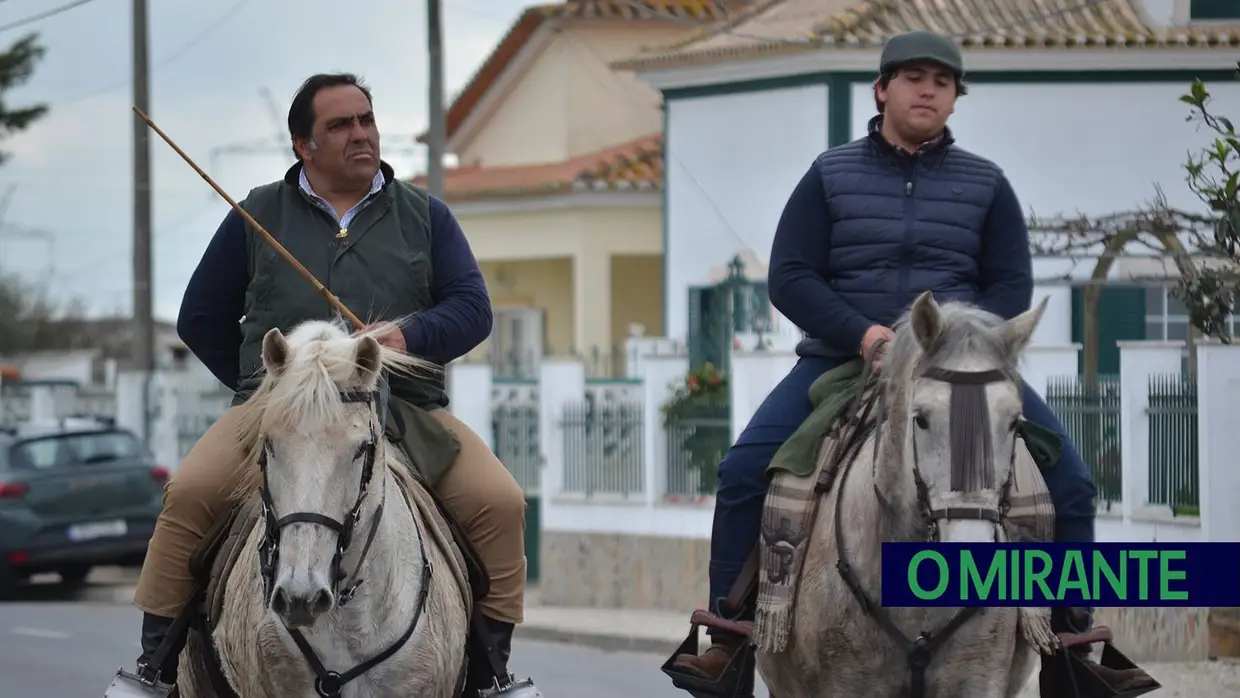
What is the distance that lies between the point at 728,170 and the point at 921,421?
713 inches

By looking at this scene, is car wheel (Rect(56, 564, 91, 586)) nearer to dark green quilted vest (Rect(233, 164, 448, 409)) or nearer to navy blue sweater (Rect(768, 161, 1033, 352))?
dark green quilted vest (Rect(233, 164, 448, 409))

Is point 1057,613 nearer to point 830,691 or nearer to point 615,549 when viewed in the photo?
point 830,691

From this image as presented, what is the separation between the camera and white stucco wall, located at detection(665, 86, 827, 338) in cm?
2264

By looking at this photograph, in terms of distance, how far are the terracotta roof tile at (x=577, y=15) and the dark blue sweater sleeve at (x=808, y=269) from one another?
77.0 ft

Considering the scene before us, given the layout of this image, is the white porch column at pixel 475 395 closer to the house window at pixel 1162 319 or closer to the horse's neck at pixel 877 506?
the house window at pixel 1162 319

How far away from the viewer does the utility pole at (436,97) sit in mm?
20500

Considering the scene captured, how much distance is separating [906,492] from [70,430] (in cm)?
→ 1659

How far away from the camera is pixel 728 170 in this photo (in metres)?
23.6

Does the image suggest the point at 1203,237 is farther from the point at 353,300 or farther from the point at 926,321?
the point at 353,300

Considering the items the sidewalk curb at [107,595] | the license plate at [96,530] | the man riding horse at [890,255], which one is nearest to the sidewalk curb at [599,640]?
the license plate at [96,530]

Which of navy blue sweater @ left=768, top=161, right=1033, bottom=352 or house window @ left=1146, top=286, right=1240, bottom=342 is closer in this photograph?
navy blue sweater @ left=768, top=161, right=1033, bottom=352

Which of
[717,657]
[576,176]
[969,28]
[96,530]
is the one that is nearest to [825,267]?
[717,657]

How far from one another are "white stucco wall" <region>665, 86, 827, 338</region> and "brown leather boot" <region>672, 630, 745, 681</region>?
15617 millimetres

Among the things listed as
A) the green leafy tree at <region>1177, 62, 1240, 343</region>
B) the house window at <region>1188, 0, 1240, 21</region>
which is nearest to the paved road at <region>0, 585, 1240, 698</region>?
the green leafy tree at <region>1177, 62, 1240, 343</region>
